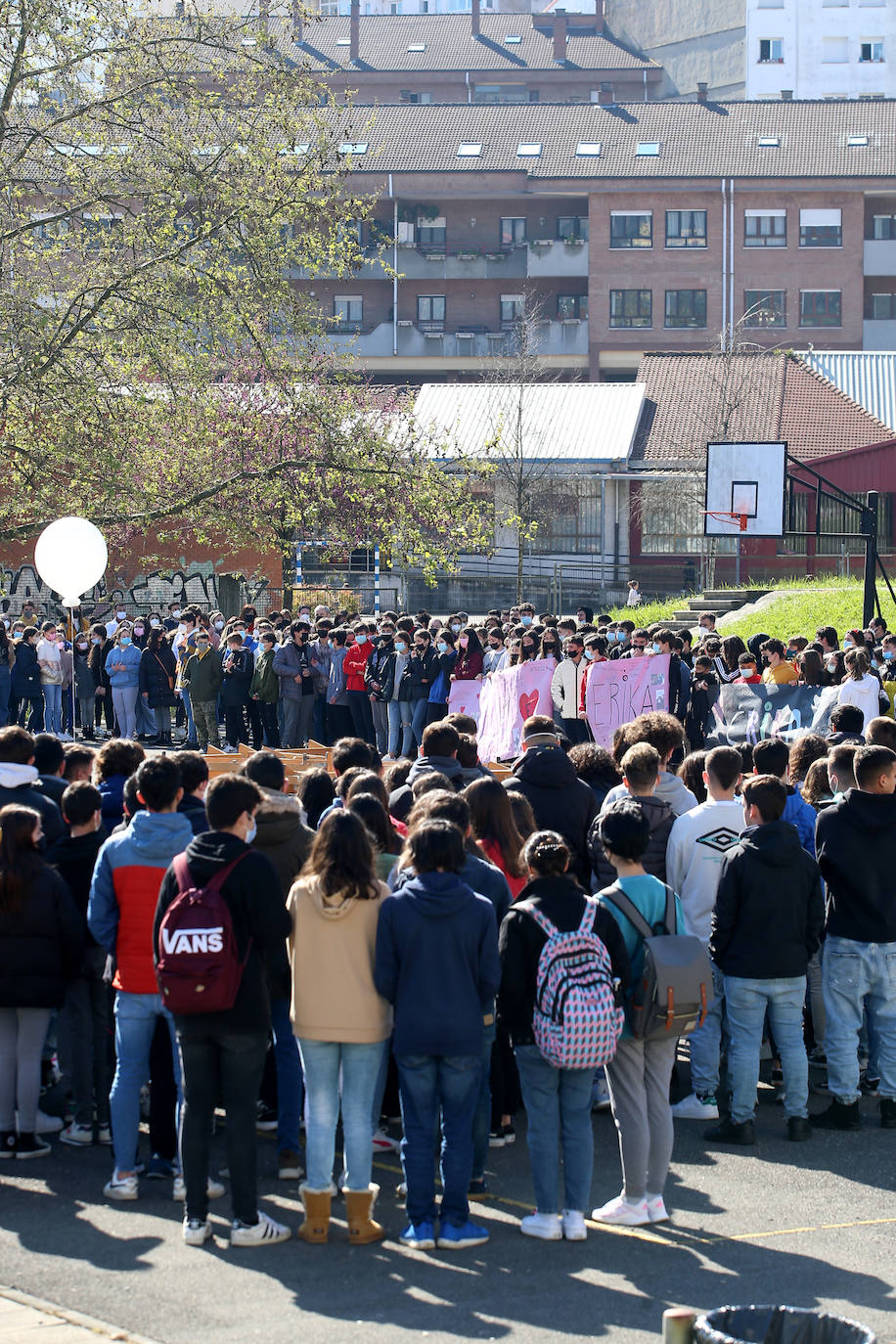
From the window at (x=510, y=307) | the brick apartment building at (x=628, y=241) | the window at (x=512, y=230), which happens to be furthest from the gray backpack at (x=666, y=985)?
the window at (x=512, y=230)

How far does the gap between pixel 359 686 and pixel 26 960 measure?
14.6 meters

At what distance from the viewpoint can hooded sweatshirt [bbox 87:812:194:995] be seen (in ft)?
22.5

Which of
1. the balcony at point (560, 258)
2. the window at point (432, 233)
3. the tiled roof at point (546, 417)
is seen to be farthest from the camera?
the window at point (432, 233)

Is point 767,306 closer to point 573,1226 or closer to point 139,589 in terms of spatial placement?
point 139,589

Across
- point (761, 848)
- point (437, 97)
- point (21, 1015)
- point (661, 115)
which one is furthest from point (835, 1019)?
point (437, 97)

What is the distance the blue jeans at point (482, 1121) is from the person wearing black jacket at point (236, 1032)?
38.1 inches

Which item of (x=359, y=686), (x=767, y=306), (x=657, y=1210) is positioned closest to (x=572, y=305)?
(x=767, y=306)

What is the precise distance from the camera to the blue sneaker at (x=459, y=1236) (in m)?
6.29

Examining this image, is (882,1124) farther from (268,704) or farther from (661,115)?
(661,115)

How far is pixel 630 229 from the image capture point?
67312 mm

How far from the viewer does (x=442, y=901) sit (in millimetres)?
6164

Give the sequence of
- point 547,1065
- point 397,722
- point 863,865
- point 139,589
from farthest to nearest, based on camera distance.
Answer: point 139,589 < point 397,722 < point 863,865 < point 547,1065

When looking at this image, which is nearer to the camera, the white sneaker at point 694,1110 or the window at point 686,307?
the white sneaker at point 694,1110

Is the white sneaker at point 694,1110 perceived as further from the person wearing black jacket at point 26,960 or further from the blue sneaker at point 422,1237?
the person wearing black jacket at point 26,960
